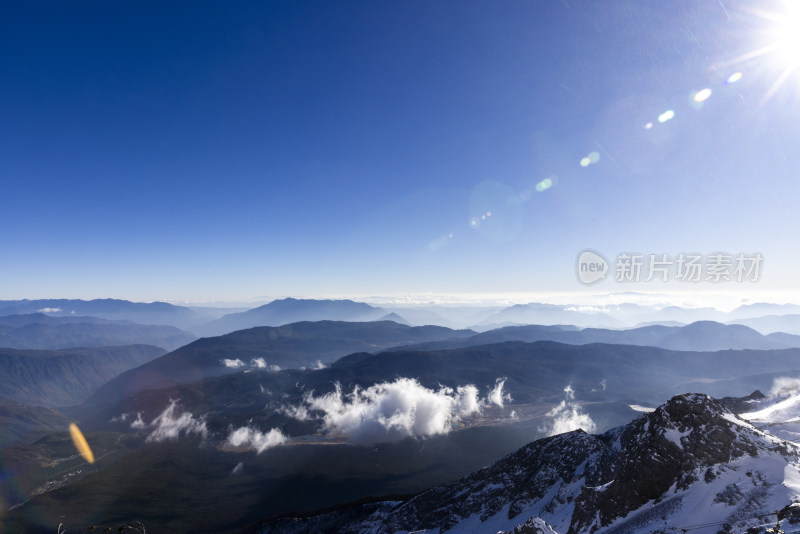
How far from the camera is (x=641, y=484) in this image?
8056 cm

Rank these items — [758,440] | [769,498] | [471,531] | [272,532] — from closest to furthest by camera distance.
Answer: [769,498]
[758,440]
[471,531]
[272,532]

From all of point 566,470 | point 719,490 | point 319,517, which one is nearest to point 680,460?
point 719,490

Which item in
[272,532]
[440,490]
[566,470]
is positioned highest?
[566,470]

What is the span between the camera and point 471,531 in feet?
338

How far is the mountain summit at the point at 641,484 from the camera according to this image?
221ft

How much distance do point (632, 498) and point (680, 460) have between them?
1425 cm

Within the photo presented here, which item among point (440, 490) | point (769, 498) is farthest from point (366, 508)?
point (769, 498)

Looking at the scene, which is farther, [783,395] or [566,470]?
[783,395]

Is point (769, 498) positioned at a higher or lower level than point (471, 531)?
higher

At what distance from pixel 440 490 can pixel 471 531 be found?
2794cm

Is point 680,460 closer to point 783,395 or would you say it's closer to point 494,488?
point 494,488

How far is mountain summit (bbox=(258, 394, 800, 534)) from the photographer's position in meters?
67.4

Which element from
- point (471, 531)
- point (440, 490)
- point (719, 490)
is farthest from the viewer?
point (440, 490)

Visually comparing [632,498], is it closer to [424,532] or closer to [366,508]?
[424,532]
